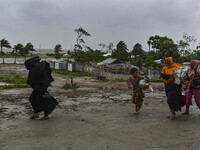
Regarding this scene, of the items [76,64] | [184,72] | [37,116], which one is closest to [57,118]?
[37,116]

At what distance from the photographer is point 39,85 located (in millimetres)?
5277

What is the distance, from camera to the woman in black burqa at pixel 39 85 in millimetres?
5262

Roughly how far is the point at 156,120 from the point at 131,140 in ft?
5.32

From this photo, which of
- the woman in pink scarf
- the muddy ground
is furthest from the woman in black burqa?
the woman in pink scarf

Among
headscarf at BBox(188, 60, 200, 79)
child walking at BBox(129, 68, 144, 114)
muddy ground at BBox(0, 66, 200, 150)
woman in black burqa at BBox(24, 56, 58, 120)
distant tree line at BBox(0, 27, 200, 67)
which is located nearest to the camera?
muddy ground at BBox(0, 66, 200, 150)

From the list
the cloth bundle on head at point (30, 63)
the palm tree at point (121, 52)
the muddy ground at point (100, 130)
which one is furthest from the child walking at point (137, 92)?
the palm tree at point (121, 52)

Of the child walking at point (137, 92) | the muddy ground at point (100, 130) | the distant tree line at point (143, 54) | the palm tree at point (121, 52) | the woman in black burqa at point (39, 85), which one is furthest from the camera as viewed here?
the palm tree at point (121, 52)

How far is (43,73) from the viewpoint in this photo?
5.36 meters

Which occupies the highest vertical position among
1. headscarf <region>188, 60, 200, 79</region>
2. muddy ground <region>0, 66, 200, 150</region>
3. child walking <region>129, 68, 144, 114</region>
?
headscarf <region>188, 60, 200, 79</region>

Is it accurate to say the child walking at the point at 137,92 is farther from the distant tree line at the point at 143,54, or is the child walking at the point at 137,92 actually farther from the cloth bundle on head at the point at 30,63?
the distant tree line at the point at 143,54

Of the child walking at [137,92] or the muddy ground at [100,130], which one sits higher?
the child walking at [137,92]

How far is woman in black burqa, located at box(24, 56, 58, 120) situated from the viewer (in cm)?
526

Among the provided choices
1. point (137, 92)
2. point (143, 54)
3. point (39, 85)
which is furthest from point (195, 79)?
point (143, 54)

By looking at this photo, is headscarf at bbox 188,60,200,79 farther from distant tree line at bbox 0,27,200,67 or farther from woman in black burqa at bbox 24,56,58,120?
distant tree line at bbox 0,27,200,67
